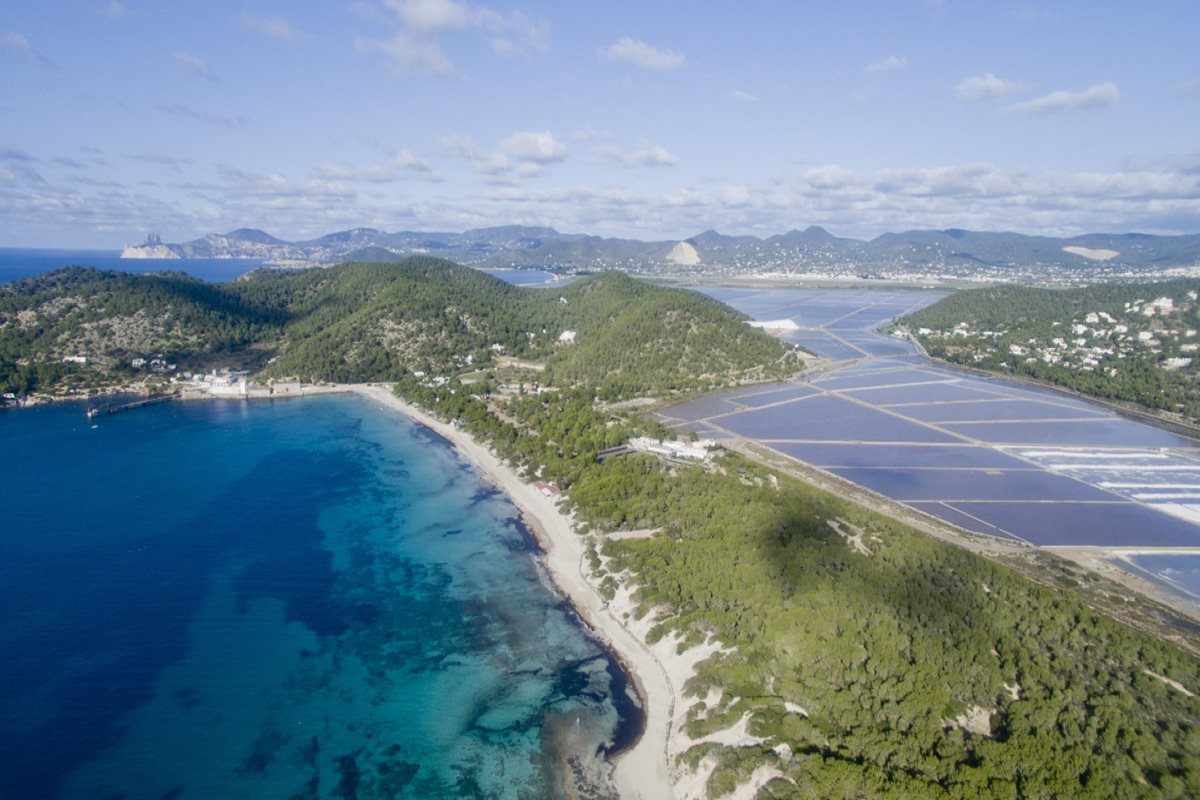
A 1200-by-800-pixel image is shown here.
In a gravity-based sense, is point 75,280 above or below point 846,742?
above

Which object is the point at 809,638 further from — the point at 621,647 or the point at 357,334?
the point at 357,334

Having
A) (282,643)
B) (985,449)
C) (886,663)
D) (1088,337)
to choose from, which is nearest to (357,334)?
(282,643)

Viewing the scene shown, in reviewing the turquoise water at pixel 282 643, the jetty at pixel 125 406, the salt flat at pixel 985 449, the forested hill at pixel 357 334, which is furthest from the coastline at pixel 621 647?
the jetty at pixel 125 406

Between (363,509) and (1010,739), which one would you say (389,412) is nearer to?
(363,509)

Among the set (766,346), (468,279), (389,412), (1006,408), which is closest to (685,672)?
(389,412)

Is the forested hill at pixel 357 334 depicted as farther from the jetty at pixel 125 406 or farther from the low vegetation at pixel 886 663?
the low vegetation at pixel 886 663
